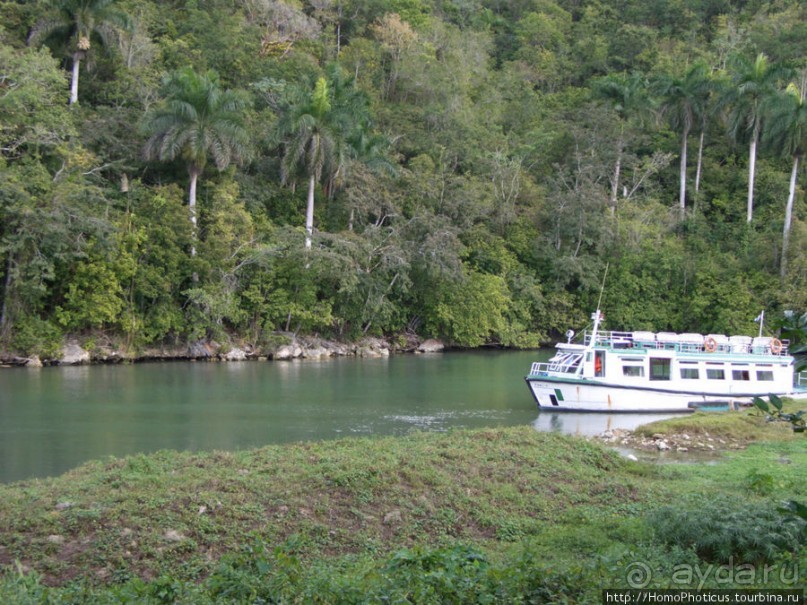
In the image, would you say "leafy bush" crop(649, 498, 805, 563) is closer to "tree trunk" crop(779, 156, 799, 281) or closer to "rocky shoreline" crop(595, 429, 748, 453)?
"rocky shoreline" crop(595, 429, 748, 453)

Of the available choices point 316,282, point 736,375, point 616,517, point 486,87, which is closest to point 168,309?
point 316,282

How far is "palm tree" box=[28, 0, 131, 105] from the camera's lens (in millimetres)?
40906

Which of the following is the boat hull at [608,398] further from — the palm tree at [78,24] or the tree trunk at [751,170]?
the palm tree at [78,24]

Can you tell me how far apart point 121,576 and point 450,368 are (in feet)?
104

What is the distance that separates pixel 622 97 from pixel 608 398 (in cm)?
3564

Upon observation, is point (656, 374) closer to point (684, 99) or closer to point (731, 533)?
point (731, 533)

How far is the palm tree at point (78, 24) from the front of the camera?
40906 mm

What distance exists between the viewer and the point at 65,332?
36.9 m

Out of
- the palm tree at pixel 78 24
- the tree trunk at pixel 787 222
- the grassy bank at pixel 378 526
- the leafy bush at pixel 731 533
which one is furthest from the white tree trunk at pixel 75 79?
the tree trunk at pixel 787 222

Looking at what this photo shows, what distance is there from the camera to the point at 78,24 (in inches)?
1614

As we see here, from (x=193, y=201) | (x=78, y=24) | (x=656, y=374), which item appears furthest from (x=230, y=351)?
(x=656, y=374)

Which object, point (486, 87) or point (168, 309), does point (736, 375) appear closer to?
point (168, 309)

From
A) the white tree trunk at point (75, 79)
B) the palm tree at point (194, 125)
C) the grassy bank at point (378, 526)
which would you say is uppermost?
the white tree trunk at point (75, 79)

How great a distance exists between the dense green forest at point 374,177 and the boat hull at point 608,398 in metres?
17.3
